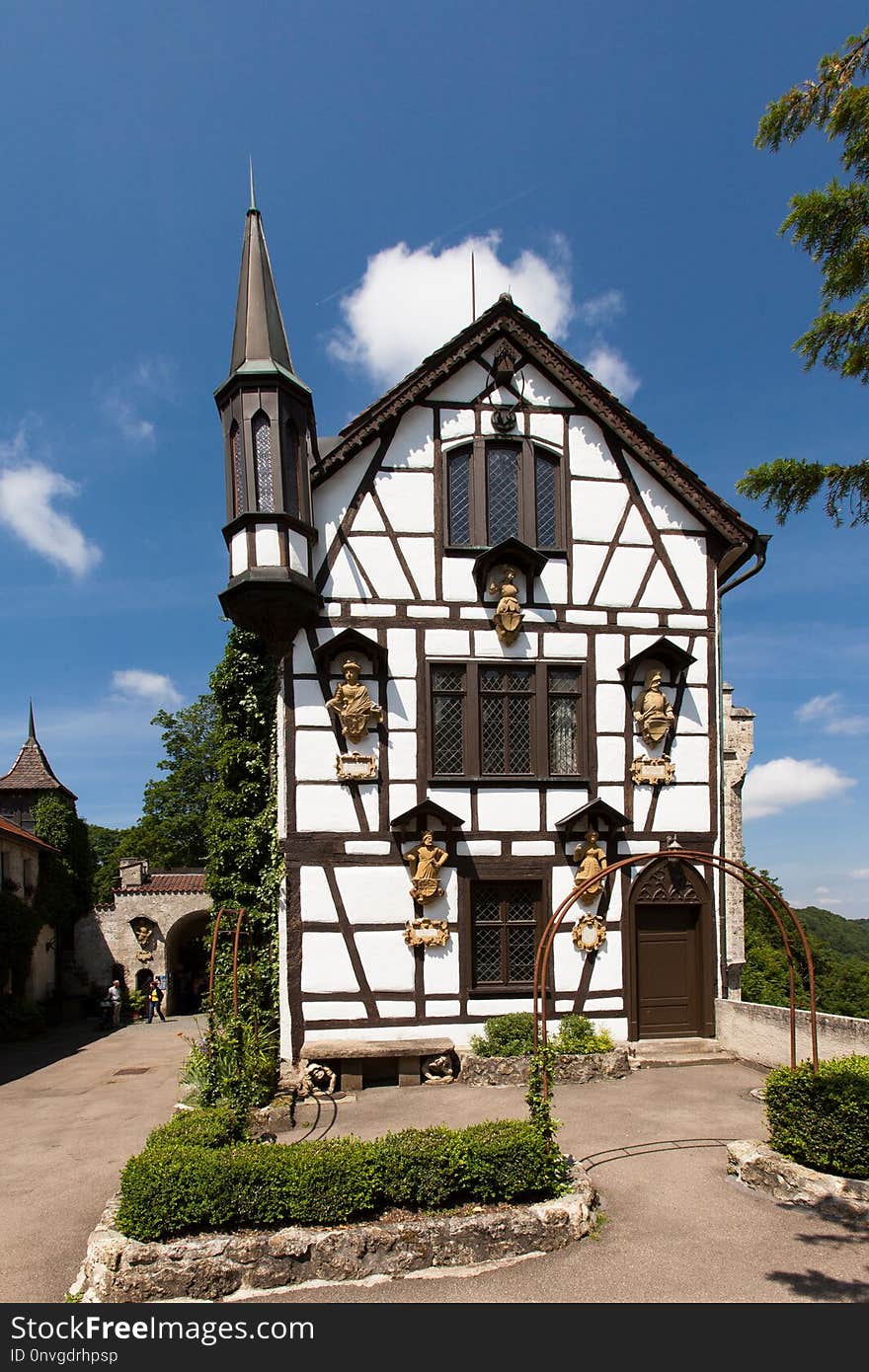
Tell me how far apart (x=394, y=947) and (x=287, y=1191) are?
6081mm

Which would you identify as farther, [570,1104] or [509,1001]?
Answer: [509,1001]

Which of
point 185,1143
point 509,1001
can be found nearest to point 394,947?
point 509,1001

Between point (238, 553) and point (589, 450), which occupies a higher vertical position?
point (589, 450)

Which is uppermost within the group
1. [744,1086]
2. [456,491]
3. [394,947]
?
[456,491]

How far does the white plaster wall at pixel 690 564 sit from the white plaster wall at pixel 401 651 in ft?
15.3

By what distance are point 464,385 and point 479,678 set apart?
4.85 m

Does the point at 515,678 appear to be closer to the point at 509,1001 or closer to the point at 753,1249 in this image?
the point at 509,1001

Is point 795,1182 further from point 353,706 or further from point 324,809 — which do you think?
point 353,706

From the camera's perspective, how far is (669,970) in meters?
13.2

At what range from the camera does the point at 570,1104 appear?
10.4 m

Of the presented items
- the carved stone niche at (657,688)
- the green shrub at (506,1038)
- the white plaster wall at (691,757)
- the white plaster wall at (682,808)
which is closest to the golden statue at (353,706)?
the carved stone niche at (657,688)

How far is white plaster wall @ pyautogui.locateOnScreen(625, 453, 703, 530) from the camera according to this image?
13.9 m

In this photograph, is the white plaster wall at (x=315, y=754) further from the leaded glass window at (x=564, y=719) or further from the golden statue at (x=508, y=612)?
the leaded glass window at (x=564, y=719)

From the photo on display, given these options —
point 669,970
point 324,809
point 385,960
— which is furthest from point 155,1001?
point 669,970
